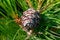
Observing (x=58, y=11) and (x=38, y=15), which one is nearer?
(x=38, y=15)

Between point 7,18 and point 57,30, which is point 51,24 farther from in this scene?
point 7,18

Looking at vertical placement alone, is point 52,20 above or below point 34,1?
below

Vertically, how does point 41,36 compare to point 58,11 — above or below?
below

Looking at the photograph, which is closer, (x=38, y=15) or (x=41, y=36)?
(x=38, y=15)

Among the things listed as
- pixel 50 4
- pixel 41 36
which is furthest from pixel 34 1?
pixel 41 36

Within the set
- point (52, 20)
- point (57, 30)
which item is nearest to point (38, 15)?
point (52, 20)

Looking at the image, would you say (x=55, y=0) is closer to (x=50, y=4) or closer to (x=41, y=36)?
(x=50, y=4)
